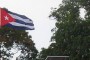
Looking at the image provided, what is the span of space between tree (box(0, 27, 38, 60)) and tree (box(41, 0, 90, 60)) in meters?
5.20

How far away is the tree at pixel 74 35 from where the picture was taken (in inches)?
1458

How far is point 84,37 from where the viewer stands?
123ft

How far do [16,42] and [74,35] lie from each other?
10.3 meters

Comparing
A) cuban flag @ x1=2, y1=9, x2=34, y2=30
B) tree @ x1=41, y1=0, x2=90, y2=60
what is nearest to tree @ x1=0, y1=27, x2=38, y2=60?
tree @ x1=41, y1=0, x2=90, y2=60

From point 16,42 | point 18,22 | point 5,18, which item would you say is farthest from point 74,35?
point 5,18

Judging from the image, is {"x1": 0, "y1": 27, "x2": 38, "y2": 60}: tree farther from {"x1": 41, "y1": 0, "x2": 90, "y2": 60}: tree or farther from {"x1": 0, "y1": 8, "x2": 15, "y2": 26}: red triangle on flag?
{"x1": 0, "y1": 8, "x2": 15, "y2": 26}: red triangle on flag

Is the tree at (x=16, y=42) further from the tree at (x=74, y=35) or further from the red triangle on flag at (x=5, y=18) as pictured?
the red triangle on flag at (x=5, y=18)

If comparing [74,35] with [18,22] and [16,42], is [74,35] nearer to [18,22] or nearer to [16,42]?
[16,42]

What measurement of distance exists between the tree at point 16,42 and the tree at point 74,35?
17.1 ft

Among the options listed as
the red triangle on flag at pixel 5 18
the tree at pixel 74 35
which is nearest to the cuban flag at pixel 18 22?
the red triangle on flag at pixel 5 18

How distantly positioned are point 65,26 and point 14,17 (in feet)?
73.9

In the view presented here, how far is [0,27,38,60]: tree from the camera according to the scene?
1762 inches

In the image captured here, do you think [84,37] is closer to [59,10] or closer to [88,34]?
[88,34]

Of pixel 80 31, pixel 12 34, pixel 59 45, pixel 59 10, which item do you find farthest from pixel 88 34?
pixel 12 34
